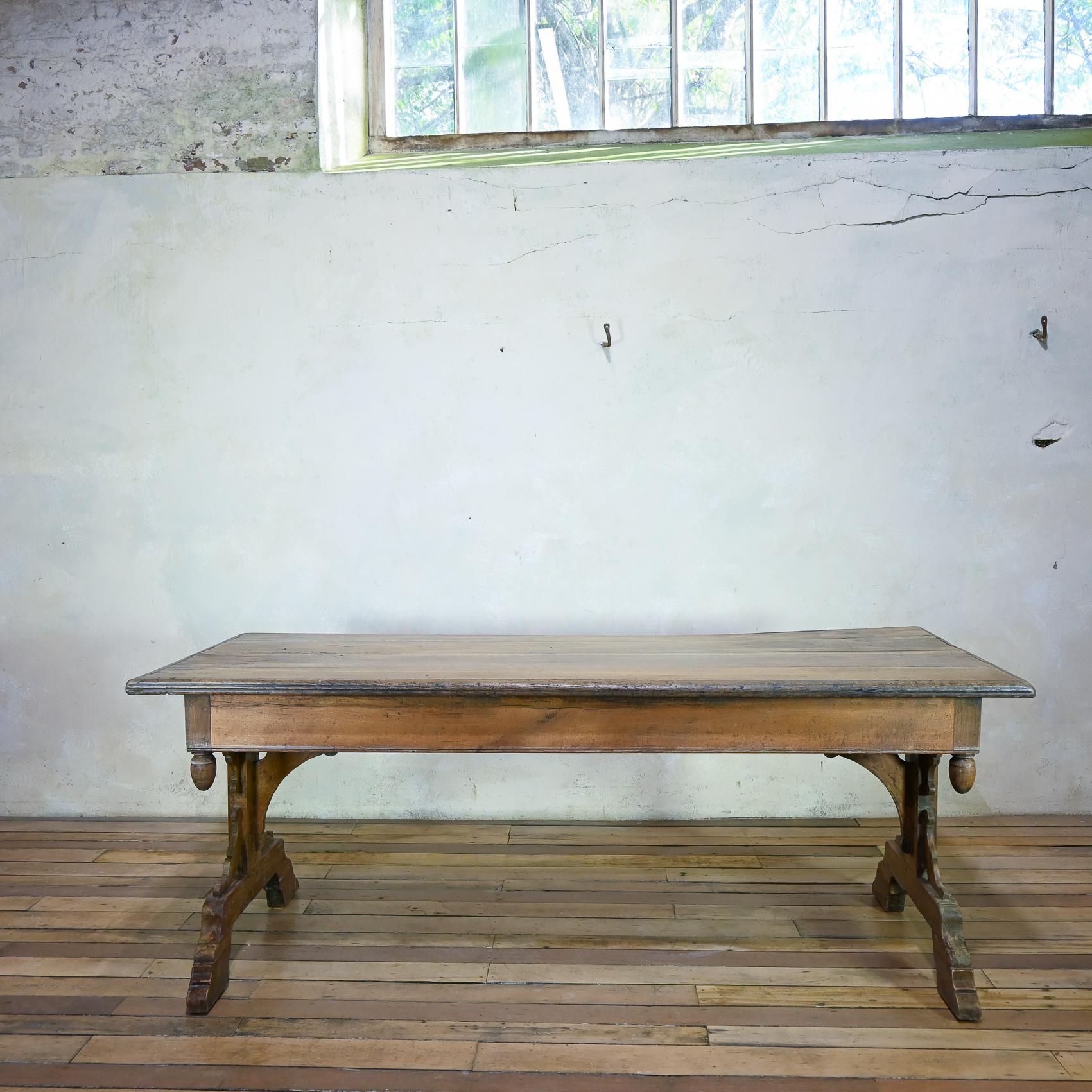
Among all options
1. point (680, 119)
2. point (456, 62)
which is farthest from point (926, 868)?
point (456, 62)

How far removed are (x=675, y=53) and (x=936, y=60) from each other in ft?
3.05

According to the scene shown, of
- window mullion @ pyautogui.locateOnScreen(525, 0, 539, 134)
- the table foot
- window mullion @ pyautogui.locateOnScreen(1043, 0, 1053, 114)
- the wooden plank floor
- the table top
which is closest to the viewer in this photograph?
the wooden plank floor

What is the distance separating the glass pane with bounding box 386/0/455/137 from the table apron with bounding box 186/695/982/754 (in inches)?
92.2

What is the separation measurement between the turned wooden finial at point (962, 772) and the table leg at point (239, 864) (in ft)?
4.68

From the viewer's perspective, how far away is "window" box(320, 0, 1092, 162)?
3.34 metres

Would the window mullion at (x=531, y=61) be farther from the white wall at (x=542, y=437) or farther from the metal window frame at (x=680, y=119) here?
the white wall at (x=542, y=437)

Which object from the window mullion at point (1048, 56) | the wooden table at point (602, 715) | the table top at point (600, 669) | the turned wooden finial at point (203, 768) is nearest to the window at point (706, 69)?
the window mullion at point (1048, 56)

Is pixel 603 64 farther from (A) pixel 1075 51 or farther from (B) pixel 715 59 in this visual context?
(A) pixel 1075 51

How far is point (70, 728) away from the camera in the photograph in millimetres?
3334

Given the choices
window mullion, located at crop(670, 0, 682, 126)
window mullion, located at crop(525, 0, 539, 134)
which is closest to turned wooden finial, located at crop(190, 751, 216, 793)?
window mullion, located at crop(525, 0, 539, 134)

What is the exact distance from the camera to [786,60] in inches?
133

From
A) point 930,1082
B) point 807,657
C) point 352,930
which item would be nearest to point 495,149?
point 807,657

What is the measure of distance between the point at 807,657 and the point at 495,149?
2207 millimetres

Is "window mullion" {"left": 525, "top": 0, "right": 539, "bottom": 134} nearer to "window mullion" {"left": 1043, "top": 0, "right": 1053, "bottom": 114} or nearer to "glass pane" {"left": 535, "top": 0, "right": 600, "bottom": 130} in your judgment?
"glass pane" {"left": 535, "top": 0, "right": 600, "bottom": 130}
